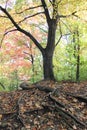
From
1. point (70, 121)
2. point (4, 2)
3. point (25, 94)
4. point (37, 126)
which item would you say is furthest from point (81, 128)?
point (4, 2)

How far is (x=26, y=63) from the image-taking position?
1271 inches

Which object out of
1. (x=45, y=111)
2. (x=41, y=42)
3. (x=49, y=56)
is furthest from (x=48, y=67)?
(x=41, y=42)

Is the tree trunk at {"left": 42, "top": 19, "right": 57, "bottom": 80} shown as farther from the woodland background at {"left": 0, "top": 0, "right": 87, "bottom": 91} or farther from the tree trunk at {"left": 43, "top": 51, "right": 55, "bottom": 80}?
the woodland background at {"left": 0, "top": 0, "right": 87, "bottom": 91}

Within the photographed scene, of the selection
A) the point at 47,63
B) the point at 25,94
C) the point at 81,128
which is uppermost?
the point at 47,63

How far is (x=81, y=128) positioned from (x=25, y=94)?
3.66 m

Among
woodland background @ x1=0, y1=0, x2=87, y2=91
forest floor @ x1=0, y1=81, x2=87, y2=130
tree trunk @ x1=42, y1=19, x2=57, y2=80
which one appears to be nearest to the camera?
forest floor @ x1=0, y1=81, x2=87, y2=130

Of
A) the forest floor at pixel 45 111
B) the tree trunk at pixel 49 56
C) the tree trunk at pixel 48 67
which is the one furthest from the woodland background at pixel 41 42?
the forest floor at pixel 45 111

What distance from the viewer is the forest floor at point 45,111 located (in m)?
9.16

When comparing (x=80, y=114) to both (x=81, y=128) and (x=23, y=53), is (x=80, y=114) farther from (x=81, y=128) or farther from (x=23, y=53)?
(x=23, y=53)

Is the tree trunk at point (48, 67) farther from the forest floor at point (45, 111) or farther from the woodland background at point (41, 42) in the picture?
the forest floor at point (45, 111)

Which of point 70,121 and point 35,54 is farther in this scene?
point 35,54

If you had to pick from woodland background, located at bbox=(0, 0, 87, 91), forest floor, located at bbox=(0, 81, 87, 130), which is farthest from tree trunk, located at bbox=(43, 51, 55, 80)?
forest floor, located at bbox=(0, 81, 87, 130)

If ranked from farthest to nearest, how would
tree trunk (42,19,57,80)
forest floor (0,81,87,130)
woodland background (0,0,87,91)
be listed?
woodland background (0,0,87,91), tree trunk (42,19,57,80), forest floor (0,81,87,130)

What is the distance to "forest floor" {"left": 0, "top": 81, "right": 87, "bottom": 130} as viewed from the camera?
916cm
